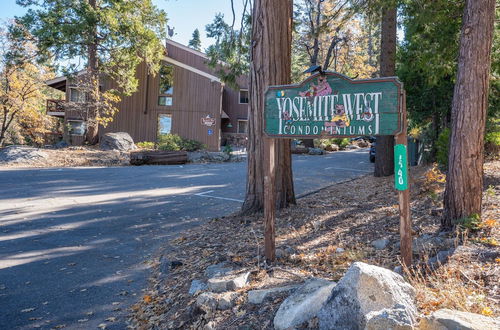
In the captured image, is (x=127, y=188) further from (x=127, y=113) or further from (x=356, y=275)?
(x=127, y=113)

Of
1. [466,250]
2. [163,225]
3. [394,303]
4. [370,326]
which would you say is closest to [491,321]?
[394,303]

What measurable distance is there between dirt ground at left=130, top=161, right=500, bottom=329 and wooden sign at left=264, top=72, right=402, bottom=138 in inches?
51.9

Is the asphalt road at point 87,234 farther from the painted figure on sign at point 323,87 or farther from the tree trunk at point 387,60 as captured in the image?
the painted figure on sign at point 323,87

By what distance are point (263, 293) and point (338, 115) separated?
1864 mm

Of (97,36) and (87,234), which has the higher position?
(97,36)

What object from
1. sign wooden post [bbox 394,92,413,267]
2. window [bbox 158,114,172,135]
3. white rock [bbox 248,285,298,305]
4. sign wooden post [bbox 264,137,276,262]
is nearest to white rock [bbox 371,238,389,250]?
sign wooden post [bbox 394,92,413,267]

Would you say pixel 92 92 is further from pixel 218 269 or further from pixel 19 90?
pixel 218 269

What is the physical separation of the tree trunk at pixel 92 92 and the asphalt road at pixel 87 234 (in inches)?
433

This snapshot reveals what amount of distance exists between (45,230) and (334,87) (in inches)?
217

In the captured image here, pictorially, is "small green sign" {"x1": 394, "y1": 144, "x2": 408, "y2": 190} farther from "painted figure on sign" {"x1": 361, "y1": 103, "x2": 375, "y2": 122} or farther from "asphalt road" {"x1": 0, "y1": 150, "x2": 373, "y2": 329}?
"asphalt road" {"x1": 0, "y1": 150, "x2": 373, "y2": 329}

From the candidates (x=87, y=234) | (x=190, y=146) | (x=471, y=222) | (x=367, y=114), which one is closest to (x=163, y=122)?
(x=190, y=146)

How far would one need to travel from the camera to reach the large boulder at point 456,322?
83.4 inches

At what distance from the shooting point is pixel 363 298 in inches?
96.7

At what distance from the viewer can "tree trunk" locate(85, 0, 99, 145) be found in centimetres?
2292
